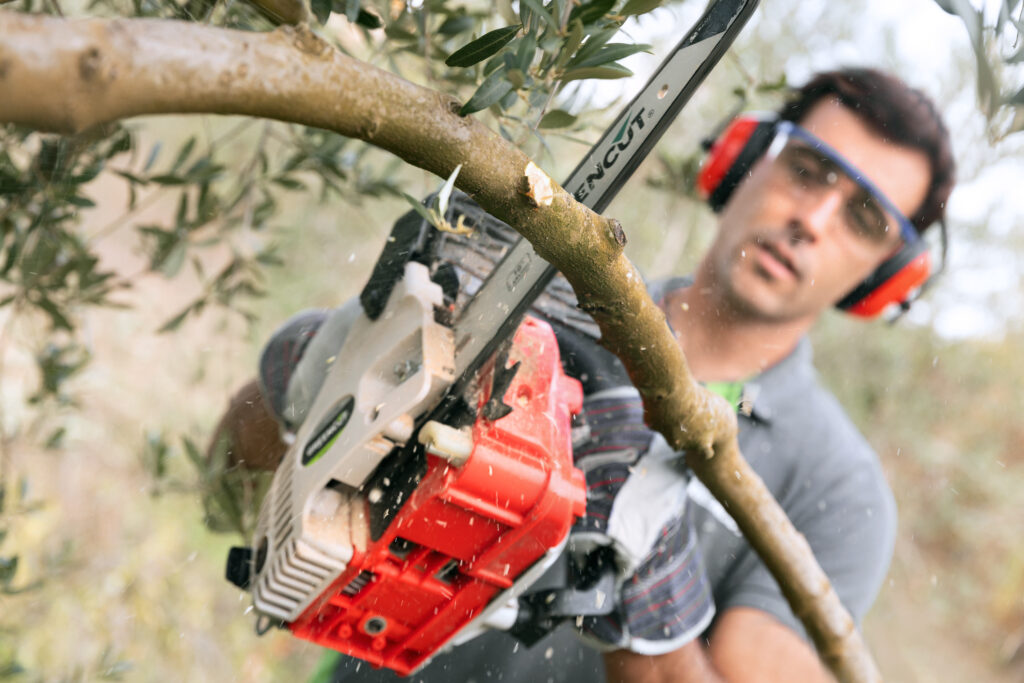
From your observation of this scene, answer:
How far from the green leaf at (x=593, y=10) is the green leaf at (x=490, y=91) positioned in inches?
3.7

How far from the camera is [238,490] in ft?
6.78

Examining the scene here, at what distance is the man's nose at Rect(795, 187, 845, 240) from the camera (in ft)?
7.63

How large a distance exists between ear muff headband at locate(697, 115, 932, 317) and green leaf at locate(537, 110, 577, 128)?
Answer: 4.56ft

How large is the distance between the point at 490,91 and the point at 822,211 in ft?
5.66

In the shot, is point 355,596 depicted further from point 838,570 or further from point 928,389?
point 928,389

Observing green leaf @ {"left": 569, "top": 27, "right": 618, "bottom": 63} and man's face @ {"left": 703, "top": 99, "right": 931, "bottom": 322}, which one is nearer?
green leaf @ {"left": 569, "top": 27, "right": 618, "bottom": 63}

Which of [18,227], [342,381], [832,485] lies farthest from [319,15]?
[832,485]

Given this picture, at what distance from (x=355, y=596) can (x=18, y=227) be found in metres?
1.02

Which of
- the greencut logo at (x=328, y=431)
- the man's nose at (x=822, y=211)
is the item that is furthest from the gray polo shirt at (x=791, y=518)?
the greencut logo at (x=328, y=431)

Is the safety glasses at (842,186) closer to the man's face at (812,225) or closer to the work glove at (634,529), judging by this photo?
the man's face at (812,225)

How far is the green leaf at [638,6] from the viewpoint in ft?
2.96

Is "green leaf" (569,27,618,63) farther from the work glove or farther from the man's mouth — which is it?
the man's mouth

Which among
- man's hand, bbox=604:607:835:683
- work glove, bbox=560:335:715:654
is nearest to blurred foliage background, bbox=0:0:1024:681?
work glove, bbox=560:335:715:654

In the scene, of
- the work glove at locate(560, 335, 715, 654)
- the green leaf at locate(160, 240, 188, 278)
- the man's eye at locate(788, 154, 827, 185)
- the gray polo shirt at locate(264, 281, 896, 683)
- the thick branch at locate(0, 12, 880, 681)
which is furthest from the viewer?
the man's eye at locate(788, 154, 827, 185)
